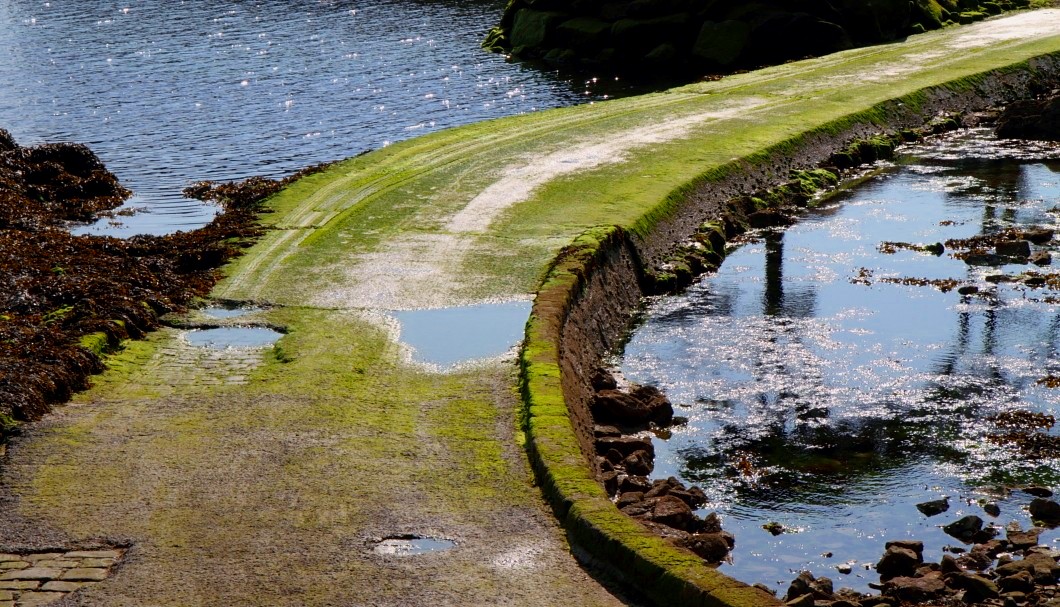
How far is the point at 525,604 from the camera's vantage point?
1079cm

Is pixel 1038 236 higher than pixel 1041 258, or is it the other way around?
pixel 1038 236

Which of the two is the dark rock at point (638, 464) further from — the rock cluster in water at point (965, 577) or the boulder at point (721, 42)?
the boulder at point (721, 42)

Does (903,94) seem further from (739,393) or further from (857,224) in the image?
(739,393)

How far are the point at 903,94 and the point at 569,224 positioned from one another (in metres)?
18.9

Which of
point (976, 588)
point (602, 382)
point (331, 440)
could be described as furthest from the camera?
point (602, 382)

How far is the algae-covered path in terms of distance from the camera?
11.3 m

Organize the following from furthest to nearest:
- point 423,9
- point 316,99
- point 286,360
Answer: point 423,9
point 316,99
point 286,360

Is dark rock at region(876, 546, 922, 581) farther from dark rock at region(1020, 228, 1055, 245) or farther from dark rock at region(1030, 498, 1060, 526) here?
dark rock at region(1020, 228, 1055, 245)

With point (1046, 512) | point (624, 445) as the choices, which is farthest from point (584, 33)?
point (1046, 512)

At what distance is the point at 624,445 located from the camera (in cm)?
1577

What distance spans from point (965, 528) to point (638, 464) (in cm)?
373

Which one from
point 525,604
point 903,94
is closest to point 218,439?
point 525,604

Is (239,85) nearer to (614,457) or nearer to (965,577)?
(614,457)

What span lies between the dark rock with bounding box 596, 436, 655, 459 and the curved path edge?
0.21m
